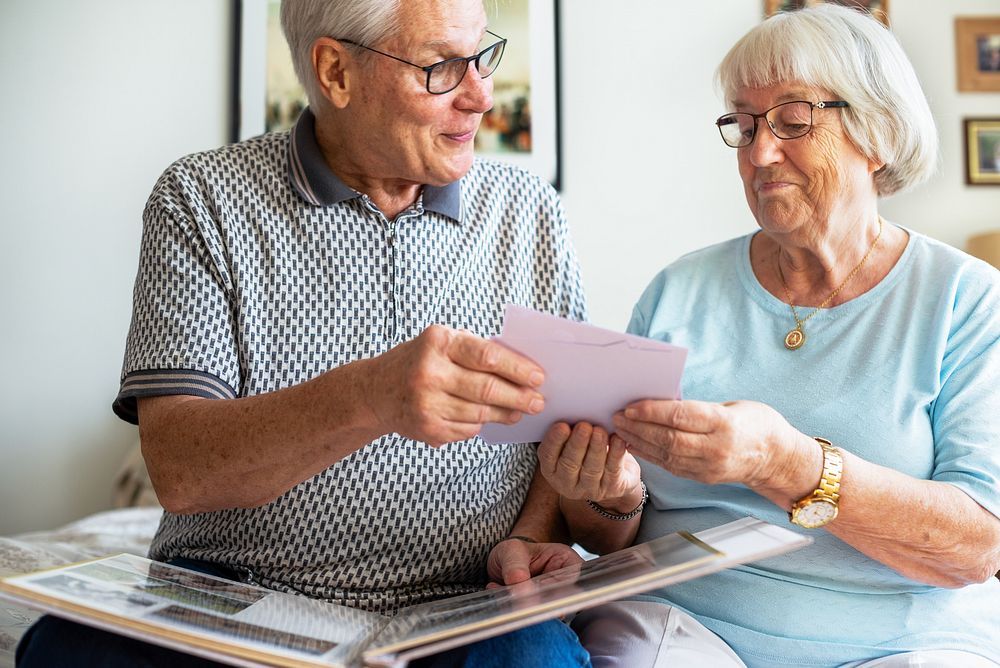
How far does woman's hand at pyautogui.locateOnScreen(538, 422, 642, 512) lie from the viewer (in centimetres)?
107

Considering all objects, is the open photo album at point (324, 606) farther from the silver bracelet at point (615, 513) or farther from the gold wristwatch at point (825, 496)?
the silver bracelet at point (615, 513)

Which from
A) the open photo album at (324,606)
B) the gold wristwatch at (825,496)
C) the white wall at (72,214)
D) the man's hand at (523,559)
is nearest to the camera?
the open photo album at (324,606)

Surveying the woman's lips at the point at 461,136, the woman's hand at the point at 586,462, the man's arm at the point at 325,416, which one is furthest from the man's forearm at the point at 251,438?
the woman's lips at the point at 461,136

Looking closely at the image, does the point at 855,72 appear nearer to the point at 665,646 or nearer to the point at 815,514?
the point at 815,514

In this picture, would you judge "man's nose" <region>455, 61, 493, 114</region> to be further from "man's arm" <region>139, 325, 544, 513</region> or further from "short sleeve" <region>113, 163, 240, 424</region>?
"man's arm" <region>139, 325, 544, 513</region>

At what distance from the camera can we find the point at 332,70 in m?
1.37

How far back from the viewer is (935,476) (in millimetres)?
1174

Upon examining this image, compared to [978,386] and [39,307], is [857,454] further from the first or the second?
[39,307]

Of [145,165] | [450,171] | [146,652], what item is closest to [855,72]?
[450,171]

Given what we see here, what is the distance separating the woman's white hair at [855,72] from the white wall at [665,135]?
1480 mm

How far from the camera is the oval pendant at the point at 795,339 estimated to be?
133cm

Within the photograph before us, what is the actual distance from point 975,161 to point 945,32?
41cm

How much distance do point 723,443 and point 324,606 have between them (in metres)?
0.49

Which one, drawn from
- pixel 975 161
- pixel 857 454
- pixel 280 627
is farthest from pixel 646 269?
pixel 280 627
